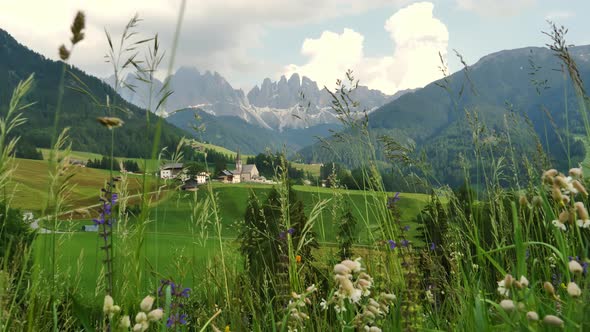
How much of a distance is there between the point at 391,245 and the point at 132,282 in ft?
6.54

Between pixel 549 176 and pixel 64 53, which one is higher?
pixel 64 53

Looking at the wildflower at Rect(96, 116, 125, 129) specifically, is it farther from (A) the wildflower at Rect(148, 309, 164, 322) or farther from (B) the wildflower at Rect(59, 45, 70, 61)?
(A) the wildflower at Rect(148, 309, 164, 322)

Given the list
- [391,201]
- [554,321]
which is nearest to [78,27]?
[554,321]

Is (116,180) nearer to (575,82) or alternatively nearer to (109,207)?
(109,207)

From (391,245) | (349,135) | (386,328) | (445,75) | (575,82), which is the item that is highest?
(445,75)

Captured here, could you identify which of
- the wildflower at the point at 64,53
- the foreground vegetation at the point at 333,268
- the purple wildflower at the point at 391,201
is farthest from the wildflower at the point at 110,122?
the purple wildflower at the point at 391,201

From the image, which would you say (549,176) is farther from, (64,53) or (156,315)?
(64,53)

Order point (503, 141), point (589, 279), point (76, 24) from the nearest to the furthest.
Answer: point (589, 279)
point (76, 24)
point (503, 141)

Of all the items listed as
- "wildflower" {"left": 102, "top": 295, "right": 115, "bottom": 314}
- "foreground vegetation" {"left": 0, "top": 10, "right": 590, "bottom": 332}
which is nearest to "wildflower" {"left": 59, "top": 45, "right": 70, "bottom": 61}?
"foreground vegetation" {"left": 0, "top": 10, "right": 590, "bottom": 332}

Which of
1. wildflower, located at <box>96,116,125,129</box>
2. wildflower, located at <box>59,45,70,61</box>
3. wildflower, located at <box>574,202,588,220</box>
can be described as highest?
wildflower, located at <box>59,45,70,61</box>

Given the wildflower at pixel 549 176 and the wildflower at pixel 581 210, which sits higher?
the wildflower at pixel 549 176

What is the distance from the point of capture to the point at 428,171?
4.60 m

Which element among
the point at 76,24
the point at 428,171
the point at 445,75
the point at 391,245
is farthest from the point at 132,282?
the point at 445,75

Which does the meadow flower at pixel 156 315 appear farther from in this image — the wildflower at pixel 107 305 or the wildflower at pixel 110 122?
the wildflower at pixel 110 122
